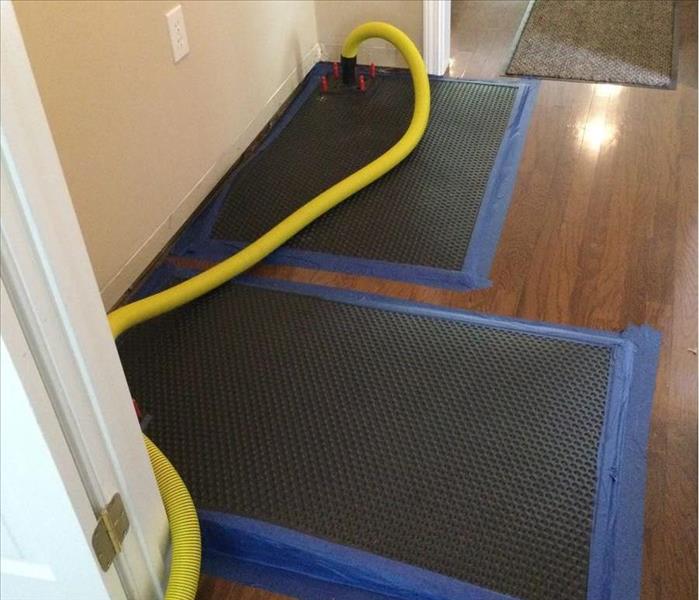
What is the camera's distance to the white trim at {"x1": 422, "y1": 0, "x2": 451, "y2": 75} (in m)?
2.59

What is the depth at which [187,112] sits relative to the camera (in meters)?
2.03

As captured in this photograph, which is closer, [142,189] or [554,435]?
[554,435]

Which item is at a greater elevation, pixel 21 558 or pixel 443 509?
pixel 21 558

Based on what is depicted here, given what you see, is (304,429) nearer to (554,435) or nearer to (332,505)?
(332,505)

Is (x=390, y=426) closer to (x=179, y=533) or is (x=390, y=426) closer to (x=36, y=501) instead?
(x=179, y=533)

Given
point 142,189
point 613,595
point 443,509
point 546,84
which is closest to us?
point 613,595

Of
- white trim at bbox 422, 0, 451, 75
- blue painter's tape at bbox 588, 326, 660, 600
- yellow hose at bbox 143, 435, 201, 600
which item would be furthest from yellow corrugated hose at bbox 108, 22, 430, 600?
blue painter's tape at bbox 588, 326, 660, 600

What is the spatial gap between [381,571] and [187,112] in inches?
52.1

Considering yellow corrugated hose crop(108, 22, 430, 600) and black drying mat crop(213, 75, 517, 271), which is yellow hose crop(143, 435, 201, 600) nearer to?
yellow corrugated hose crop(108, 22, 430, 600)

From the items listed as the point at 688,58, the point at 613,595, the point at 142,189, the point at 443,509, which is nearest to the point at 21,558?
the point at 443,509

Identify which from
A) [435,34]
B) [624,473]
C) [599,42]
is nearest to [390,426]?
[624,473]

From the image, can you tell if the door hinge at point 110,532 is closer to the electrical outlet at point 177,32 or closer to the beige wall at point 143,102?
the beige wall at point 143,102

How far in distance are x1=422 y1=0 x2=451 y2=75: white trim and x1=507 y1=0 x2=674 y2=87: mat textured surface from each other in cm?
26

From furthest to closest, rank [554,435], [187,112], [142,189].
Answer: [187,112]
[142,189]
[554,435]
